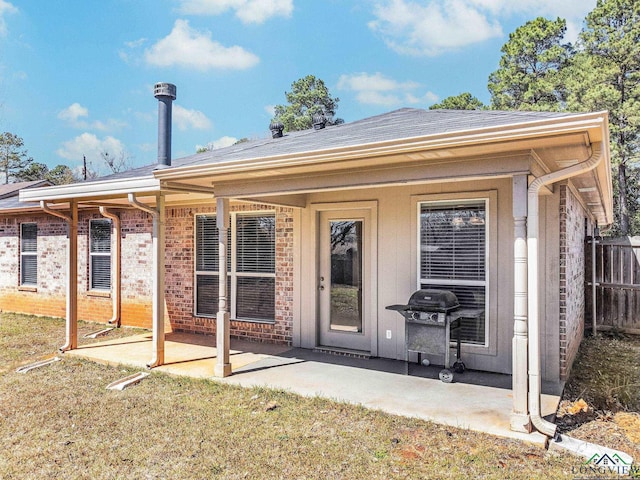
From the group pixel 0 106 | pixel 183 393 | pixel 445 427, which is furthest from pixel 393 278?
pixel 0 106

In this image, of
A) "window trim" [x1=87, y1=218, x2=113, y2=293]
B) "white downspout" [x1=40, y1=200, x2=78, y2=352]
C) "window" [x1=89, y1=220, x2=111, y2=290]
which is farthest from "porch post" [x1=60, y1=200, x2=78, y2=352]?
"window" [x1=89, y1=220, x2=111, y2=290]

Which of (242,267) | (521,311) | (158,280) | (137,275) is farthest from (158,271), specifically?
(521,311)

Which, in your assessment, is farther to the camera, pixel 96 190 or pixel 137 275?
pixel 137 275

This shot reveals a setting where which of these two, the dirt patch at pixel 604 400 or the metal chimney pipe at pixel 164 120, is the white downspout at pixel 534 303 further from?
the metal chimney pipe at pixel 164 120

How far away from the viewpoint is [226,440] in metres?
3.96

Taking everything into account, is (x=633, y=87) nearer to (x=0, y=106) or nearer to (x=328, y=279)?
(x=328, y=279)

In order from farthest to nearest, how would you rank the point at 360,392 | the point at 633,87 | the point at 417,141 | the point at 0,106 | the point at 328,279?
1. the point at 0,106
2. the point at 633,87
3. the point at 328,279
4. the point at 360,392
5. the point at 417,141

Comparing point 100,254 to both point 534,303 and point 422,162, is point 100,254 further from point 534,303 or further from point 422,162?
point 534,303

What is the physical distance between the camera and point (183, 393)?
17.1 feet

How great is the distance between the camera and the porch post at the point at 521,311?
153 inches

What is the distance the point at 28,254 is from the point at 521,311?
1157cm

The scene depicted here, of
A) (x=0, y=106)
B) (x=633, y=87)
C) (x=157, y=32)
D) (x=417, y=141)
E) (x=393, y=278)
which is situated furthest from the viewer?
(x=157, y=32)

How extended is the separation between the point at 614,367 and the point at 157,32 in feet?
176

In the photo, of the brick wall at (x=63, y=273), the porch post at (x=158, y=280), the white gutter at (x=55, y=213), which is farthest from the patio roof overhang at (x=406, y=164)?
the brick wall at (x=63, y=273)
